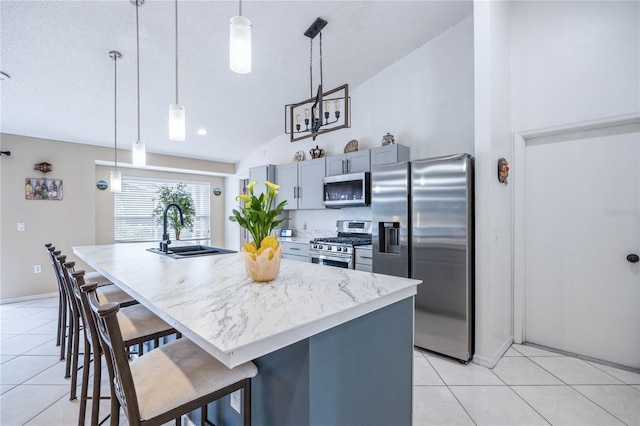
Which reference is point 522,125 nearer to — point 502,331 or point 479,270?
point 479,270

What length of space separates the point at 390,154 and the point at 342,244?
123cm

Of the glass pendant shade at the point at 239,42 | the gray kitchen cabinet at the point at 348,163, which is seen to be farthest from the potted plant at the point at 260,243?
the gray kitchen cabinet at the point at 348,163

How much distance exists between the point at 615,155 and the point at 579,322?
1478mm

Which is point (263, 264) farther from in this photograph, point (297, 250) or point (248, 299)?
point (297, 250)

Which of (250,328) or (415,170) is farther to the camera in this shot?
(415,170)

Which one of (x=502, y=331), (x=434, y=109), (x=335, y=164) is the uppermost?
(x=434, y=109)

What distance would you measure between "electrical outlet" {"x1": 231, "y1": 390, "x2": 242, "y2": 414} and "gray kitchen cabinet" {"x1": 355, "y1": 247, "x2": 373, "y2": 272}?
2.22 meters

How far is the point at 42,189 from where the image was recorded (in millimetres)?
4363

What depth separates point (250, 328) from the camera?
92 centimetres

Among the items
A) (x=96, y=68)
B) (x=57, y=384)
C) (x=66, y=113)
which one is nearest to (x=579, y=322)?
(x=57, y=384)

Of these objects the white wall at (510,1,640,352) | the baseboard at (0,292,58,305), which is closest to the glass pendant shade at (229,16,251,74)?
the white wall at (510,1,640,352)

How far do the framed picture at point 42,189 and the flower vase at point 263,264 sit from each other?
183 inches

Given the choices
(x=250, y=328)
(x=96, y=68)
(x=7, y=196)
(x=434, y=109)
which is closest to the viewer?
(x=250, y=328)

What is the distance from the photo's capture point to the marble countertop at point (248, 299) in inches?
35.0
